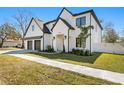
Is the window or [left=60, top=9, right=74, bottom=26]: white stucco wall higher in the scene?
[left=60, top=9, right=74, bottom=26]: white stucco wall

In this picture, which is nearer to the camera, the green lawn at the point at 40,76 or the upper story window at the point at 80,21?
the green lawn at the point at 40,76

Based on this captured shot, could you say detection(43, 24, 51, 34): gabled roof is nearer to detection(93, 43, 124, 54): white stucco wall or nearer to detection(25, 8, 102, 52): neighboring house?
detection(25, 8, 102, 52): neighboring house

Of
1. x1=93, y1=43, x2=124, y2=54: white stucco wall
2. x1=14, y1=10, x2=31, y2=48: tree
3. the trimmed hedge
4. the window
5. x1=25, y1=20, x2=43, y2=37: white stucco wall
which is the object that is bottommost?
the trimmed hedge

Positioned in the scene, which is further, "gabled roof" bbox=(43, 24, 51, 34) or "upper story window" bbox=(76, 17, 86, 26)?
"gabled roof" bbox=(43, 24, 51, 34)

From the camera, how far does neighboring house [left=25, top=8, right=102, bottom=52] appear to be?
584 inches

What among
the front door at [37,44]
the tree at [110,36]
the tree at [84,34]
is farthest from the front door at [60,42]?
the tree at [110,36]

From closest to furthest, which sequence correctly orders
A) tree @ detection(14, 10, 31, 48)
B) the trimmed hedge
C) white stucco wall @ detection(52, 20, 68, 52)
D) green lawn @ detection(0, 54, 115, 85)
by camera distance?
1. green lawn @ detection(0, 54, 115, 85)
2. tree @ detection(14, 10, 31, 48)
3. the trimmed hedge
4. white stucco wall @ detection(52, 20, 68, 52)

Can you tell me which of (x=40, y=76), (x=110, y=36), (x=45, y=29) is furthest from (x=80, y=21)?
(x=40, y=76)

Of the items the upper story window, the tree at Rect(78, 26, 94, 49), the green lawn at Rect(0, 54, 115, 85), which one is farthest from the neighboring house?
the green lawn at Rect(0, 54, 115, 85)

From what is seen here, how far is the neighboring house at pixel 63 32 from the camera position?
14828 mm

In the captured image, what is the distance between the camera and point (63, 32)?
57.9ft

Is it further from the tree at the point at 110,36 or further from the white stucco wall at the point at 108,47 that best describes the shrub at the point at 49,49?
the tree at the point at 110,36
